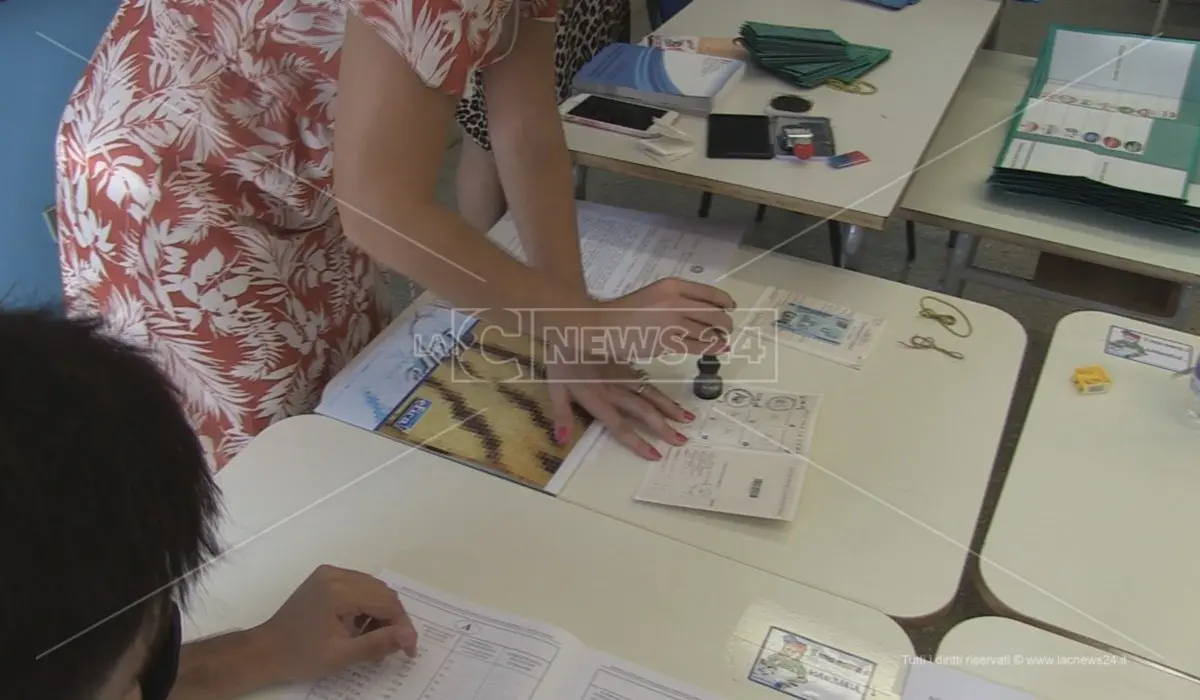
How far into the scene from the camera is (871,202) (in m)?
1.38

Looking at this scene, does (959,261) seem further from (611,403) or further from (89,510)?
(89,510)

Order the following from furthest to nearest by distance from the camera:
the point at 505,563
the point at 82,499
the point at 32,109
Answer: the point at 32,109 → the point at 505,563 → the point at 82,499

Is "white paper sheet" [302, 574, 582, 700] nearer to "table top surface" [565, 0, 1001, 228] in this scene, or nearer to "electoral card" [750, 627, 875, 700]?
"electoral card" [750, 627, 875, 700]

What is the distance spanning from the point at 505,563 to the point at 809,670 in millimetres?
302

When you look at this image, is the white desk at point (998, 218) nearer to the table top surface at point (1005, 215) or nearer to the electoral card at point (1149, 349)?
the table top surface at point (1005, 215)

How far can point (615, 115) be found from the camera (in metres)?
1.57

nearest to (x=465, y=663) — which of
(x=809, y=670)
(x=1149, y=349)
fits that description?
(x=809, y=670)

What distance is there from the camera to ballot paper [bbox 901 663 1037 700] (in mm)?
822

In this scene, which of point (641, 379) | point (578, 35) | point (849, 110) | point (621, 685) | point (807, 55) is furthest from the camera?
point (578, 35)

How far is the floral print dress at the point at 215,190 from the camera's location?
0.99 meters

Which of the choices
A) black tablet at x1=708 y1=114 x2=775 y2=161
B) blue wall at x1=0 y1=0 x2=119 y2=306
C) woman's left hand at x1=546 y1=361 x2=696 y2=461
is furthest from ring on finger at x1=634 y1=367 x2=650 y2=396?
blue wall at x1=0 y1=0 x2=119 y2=306

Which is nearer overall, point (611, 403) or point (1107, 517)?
point (1107, 517)

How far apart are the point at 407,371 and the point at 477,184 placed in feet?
2.31

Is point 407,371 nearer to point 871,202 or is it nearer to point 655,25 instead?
point 871,202
